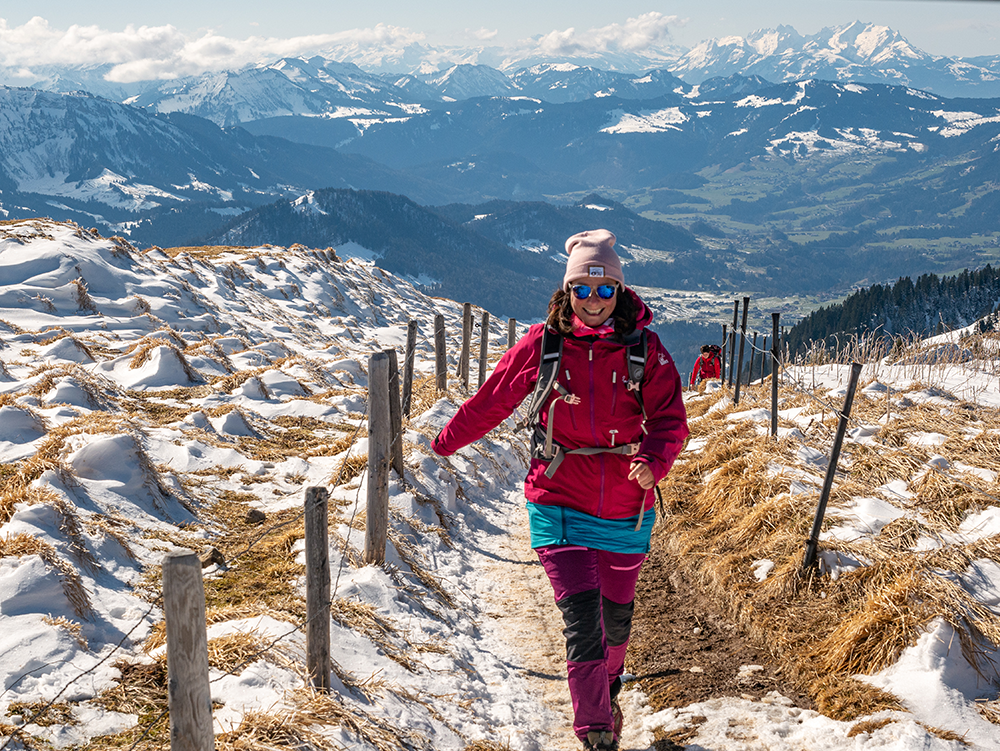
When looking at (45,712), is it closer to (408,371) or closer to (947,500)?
(947,500)

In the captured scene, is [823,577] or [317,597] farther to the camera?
[823,577]

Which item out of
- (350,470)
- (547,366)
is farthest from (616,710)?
(350,470)

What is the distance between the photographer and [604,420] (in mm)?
3979

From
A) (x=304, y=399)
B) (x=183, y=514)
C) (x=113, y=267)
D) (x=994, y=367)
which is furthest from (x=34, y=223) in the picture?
(x=994, y=367)

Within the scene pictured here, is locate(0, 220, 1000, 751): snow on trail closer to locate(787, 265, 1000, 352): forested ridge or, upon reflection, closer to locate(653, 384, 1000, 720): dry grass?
locate(653, 384, 1000, 720): dry grass

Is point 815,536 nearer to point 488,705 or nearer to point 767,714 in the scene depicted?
point 767,714

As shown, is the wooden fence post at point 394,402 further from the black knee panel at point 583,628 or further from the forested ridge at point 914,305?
the forested ridge at point 914,305

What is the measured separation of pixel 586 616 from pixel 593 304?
1781 millimetres

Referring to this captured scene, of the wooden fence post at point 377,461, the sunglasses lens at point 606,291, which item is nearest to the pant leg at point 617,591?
the sunglasses lens at point 606,291

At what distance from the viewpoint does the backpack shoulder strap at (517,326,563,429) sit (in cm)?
397

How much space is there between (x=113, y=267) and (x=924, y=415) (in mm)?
23534

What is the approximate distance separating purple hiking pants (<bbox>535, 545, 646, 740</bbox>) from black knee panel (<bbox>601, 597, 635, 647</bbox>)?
149 mm

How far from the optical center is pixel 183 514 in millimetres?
Answer: 7094

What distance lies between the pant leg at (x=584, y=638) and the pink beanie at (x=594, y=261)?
1.62 m
